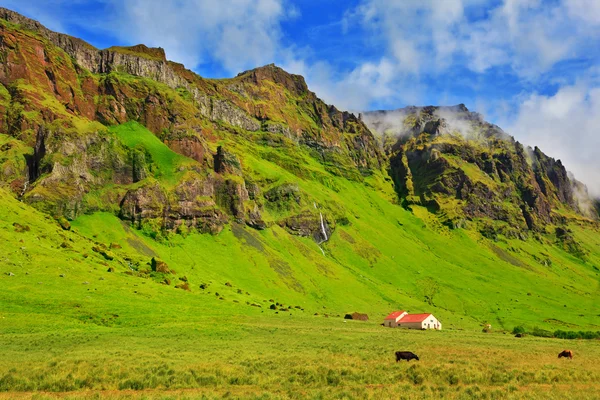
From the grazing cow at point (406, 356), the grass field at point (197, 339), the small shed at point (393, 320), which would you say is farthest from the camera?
the small shed at point (393, 320)

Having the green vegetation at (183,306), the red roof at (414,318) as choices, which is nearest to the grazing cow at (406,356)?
the green vegetation at (183,306)

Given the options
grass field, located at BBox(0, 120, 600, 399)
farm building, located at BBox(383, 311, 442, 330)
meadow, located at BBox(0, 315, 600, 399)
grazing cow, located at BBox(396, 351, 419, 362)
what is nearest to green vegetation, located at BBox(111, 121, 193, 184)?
grass field, located at BBox(0, 120, 600, 399)

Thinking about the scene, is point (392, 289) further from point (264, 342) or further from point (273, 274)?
point (264, 342)

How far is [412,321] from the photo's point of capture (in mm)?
105438

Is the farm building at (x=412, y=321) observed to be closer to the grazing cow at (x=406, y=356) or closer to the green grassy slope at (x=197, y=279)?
the green grassy slope at (x=197, y=279)

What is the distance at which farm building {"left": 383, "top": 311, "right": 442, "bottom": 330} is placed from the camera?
104000 millimetres

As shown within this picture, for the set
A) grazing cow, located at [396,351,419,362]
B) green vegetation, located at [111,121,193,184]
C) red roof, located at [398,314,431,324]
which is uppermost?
green vegetation, located at [111,121,193,184]

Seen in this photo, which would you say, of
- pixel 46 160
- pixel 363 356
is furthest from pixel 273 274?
pixel 363 356

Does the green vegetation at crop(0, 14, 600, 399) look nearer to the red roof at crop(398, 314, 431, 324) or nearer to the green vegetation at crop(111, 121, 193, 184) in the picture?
the green vegetation at crop(111, 121, 193, 184)

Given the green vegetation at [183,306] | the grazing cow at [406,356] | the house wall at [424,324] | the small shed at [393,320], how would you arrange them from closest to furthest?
the green vegetation at [183,306] < the grazing cow at [406,356] < the house wall at [424,324] < the small shed at [393,320]

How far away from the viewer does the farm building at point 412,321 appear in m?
104

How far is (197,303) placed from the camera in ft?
293

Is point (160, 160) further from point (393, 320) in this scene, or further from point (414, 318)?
point (414, 318)

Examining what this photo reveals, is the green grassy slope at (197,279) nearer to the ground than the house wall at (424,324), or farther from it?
farther from it
